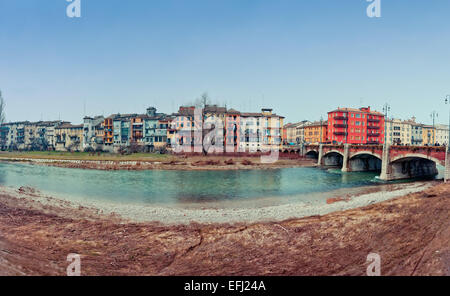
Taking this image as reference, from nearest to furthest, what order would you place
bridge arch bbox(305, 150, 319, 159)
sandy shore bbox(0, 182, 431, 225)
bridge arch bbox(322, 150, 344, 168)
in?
sandy shore bbox(0, 182, 431, 225) < bridge arch bbox(322, 150, 344, 168) < bridge arch bbox(305, 150, 319, 159)

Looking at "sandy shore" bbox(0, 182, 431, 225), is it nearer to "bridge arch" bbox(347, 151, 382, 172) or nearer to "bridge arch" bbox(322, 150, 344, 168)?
"bridge arch" bbox(347, 151, 382, 172)

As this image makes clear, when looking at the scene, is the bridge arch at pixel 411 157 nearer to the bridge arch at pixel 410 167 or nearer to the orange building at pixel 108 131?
the bridge arch at pixel 410 167

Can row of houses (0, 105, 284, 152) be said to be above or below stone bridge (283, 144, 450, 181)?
above

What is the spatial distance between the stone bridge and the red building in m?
26.2

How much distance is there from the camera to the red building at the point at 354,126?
→ 94625mm

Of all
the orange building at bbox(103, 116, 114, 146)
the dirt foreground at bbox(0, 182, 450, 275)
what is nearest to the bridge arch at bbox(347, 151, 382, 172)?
the dirt foreground at bbox(0, 182, 450, 275)

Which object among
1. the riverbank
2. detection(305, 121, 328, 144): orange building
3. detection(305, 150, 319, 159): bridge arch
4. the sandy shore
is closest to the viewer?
the sandy shore

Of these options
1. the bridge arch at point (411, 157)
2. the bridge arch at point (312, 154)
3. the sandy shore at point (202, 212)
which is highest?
the bridge arch at point (411, 157)

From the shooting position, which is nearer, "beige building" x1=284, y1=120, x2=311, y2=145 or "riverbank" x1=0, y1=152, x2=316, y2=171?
"riverbank" x1=0, y1=152, x2=316, y2=171

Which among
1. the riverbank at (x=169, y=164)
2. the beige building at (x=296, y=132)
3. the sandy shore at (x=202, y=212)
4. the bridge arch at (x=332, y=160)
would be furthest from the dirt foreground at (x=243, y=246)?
the beige building at (x=296, y=132)

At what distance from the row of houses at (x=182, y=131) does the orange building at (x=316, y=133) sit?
18.0 metres

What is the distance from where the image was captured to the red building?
94625mm

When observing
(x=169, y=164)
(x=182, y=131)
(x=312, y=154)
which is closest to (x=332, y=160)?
(x=312, y=154)

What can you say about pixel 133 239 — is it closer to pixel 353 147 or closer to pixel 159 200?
pixel 159 200
